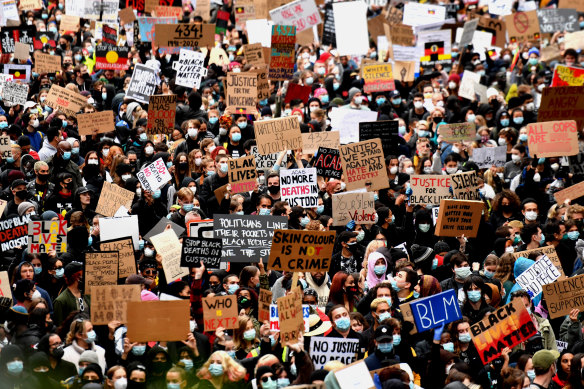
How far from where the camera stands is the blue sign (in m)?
10.6

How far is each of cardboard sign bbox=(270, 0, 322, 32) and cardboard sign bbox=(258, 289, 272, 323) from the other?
11493 mm

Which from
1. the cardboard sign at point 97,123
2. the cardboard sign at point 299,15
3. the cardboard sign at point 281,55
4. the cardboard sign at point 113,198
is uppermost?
the cardboard sign at point 299,15

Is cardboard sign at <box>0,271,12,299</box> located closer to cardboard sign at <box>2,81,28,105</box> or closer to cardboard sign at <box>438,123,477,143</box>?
cardboard sign at <box>2,81,28,105</box>

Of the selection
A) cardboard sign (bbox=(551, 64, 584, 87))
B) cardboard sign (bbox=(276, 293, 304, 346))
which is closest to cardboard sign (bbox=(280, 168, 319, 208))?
cardboard sign (bbox=(276, 293, 304, 346))

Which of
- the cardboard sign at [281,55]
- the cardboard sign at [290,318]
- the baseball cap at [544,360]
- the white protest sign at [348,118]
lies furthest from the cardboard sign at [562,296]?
the cardboard sign at [281,55]

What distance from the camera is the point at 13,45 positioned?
20.5 meters

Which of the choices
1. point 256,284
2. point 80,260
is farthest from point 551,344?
point 80,260

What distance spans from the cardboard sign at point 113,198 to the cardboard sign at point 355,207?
252 centimetres

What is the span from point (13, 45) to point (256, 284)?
35.1ft

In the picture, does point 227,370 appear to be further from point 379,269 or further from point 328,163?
point 328,163

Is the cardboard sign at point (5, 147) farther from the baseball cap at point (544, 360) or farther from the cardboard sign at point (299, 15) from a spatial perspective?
the baseball cap at point (544, 360)

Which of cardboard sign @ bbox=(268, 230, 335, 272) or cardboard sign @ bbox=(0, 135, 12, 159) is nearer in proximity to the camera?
cardboard sign @ bbox=(268, 230, 335, 272)

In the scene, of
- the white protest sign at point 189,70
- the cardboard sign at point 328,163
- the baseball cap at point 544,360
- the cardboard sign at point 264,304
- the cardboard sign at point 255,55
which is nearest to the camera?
the baseball cap at point 544,360

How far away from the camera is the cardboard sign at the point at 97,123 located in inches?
654
